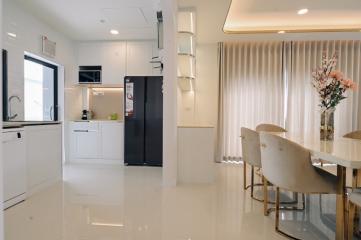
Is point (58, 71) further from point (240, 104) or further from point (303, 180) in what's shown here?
point (303, 180)

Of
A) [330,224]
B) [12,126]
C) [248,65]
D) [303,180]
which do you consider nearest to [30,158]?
[12,126]

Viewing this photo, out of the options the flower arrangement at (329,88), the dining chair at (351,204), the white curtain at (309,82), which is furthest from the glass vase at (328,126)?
the white curtain at (309,82)

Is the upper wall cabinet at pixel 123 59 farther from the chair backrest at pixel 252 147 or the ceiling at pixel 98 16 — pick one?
the chair backrest at pixel 252 147

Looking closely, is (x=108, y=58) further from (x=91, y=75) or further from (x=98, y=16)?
(x=98, y=16)

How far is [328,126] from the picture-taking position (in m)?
2.55

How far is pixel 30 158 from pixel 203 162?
221 centimetres

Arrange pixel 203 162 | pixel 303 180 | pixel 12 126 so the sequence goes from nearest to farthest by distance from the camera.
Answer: pixel 303 180 → pixel 12 126 → pixel 203 162

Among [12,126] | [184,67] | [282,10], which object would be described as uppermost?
[282,10]

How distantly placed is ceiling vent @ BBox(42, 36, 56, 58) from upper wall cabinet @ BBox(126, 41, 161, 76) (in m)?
1.34

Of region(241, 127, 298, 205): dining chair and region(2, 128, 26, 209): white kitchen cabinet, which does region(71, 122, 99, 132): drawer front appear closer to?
region(2, 128, 26, 209): white kitchen cabinet

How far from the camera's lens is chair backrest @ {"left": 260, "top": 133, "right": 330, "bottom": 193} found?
179cm

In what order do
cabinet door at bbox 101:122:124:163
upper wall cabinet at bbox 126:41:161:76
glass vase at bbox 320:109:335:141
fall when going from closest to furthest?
glass vase at bbox 320:109:335:141 < cabinet door at bbox 101:122:124:163 < upper wall cabinet at bbox 126:41:161:76

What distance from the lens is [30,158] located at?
9.46ft

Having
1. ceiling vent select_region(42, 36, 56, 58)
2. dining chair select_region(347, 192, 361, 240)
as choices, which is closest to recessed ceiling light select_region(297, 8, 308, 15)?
dining chair select_region(347, 192, 361, 240)
